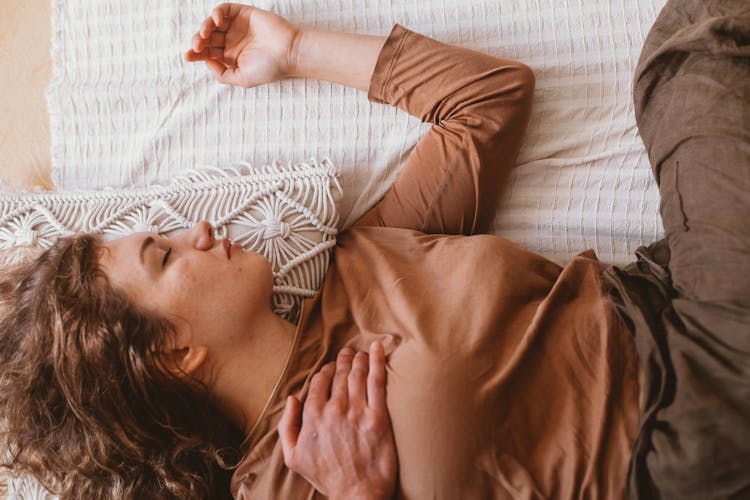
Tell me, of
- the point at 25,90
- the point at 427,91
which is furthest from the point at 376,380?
the point at 25,90

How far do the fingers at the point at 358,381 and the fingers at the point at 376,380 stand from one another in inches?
0.5

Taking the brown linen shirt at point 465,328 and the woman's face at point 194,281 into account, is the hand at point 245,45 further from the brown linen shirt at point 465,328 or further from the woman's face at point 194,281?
the woman's face at point 194,281

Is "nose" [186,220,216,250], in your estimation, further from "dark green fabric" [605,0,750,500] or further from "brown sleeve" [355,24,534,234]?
"dark green fabric" [605,0,750,500]

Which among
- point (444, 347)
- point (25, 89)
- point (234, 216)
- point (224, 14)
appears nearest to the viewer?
point (444, 347)

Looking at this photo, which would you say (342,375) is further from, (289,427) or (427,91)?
→ (427,91)

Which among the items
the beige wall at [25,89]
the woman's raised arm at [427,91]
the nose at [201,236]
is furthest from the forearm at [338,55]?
the beige wall at [25,89]

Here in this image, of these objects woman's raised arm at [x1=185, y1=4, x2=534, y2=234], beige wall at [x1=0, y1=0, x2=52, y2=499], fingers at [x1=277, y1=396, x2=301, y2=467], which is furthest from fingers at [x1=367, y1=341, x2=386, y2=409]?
beige wall at [x1=0, y1=0, x2=52, y2=499]

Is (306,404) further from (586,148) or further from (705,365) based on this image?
(586,148)

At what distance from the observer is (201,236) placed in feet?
3.28

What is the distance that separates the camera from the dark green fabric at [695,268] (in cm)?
82

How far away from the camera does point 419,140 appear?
3.91 ft

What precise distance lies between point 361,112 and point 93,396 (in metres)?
0.70

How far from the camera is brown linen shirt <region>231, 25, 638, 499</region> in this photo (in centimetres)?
88

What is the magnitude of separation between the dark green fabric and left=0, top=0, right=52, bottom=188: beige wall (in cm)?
121
